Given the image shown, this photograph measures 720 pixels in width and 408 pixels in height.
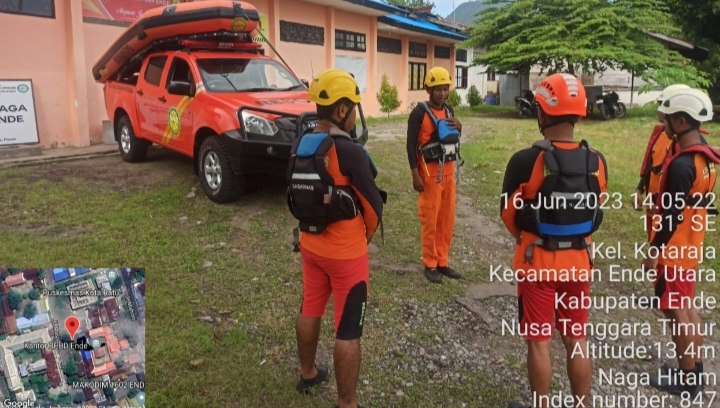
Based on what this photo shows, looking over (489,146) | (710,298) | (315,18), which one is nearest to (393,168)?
(489,146)

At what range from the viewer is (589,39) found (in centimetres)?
1819

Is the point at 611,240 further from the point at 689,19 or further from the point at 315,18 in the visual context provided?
the point at 689,19

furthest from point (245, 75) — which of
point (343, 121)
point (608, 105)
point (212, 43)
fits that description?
point (608, 105)

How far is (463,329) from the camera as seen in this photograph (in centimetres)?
412

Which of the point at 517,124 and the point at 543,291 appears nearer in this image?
the point at 543,291

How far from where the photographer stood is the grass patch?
329 cm

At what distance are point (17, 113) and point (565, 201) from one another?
1036cm

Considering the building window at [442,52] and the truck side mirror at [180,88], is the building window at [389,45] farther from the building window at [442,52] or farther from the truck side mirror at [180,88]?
the truck side mirror at [180,88]

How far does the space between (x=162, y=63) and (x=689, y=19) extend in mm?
18894

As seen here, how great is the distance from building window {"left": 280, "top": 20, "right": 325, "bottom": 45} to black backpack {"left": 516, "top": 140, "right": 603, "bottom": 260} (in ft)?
45.2

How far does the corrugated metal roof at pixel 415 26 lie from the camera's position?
19.8 metres

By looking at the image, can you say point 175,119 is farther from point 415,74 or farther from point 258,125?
point 415,74

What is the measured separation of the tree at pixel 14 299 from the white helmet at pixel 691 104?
3439 mm

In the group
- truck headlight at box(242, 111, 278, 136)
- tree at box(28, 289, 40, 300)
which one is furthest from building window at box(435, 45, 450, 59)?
tree at box(28, 289, 40, 300)
